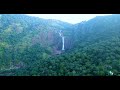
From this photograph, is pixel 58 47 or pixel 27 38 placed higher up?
pixel 27 38

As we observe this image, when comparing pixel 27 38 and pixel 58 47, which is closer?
A: pixel 58 47

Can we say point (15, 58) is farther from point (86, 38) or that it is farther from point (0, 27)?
point (86, 38)

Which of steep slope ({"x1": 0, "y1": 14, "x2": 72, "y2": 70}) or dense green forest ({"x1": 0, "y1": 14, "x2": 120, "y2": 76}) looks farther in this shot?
steep slope ({"x1": 0, "y1": 14, "x2": 72, "y2": 70})

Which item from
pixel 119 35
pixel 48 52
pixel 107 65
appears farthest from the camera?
pixel 48 52

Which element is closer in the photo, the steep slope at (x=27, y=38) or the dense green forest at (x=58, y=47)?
the dense green forest at (x=58, y=47)
